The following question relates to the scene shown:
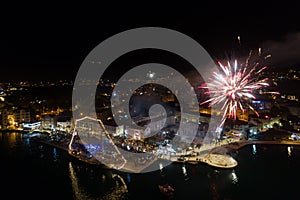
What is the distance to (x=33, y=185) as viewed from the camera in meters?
5.50

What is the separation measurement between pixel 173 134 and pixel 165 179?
2.78 metres

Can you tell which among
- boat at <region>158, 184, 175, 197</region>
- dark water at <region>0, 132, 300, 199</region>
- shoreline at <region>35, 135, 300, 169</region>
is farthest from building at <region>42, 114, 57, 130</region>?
boat at <region>158, 184, 175, 197</region>

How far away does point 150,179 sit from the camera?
5.56 m

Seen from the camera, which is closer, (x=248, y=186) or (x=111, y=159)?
Answer: (x=248, y=186)

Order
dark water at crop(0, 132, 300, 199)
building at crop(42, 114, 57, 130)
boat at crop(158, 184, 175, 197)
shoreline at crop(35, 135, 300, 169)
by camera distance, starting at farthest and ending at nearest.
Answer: building at crop(42, 114, 57, 130) < shoreline at crop(35, 135, 300, 169) < dark water at crop(0, 132, 300, 199) < boat at crop(158, 184, 175, 197)

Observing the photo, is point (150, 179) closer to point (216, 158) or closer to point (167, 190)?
point (167, 190)

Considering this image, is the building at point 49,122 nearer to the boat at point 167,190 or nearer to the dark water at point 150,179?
the dark water at point 150,179

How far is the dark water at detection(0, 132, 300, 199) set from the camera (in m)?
5.04

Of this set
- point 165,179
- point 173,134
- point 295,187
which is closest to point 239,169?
point 295,187

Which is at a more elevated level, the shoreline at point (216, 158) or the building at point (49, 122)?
the building at point (49, 122)

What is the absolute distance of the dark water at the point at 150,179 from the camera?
5039 mm

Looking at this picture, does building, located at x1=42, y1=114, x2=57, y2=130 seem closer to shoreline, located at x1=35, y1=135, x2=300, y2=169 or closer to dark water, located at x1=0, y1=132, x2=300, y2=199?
shoreline, located at x1=35, y1=135, x2=300, y2=169

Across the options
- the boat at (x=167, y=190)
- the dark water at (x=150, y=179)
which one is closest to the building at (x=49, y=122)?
the dark water at (x=150, y=179)

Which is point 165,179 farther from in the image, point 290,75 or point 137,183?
point 290,75
